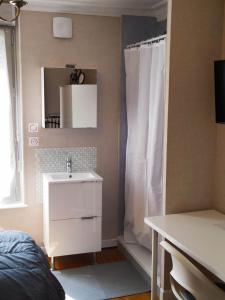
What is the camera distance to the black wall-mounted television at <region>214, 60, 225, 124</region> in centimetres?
246

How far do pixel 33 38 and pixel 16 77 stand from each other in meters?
0.41

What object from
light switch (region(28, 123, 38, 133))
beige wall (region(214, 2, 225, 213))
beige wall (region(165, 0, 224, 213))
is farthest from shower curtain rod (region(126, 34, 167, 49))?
light switch (region(28, 123, 38, 133))

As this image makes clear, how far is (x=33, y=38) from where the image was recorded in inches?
136

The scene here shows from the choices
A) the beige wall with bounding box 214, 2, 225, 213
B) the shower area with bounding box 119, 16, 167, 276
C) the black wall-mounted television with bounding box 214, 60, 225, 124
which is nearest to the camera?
the black wall-mounted television with bounding box 214, 60, 225, 124

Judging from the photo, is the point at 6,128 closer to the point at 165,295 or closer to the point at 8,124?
the point at 8,124

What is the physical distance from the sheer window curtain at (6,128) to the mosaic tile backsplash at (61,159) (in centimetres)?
27

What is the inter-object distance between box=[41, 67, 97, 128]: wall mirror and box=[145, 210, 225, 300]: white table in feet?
4.78

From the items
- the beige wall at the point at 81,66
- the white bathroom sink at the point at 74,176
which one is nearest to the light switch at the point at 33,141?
the beige wall at the point at 81,66

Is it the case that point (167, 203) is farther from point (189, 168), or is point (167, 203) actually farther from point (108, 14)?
point (108, 14)

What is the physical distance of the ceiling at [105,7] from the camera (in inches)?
134

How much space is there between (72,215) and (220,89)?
1739mm

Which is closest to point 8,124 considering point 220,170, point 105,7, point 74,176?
point 74,176

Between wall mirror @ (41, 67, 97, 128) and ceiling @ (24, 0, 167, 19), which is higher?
ceiling @ (24, 0, 167, 19)

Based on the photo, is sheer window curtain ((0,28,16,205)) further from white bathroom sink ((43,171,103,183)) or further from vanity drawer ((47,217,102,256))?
vanity drawer ((47,217,102,256))
